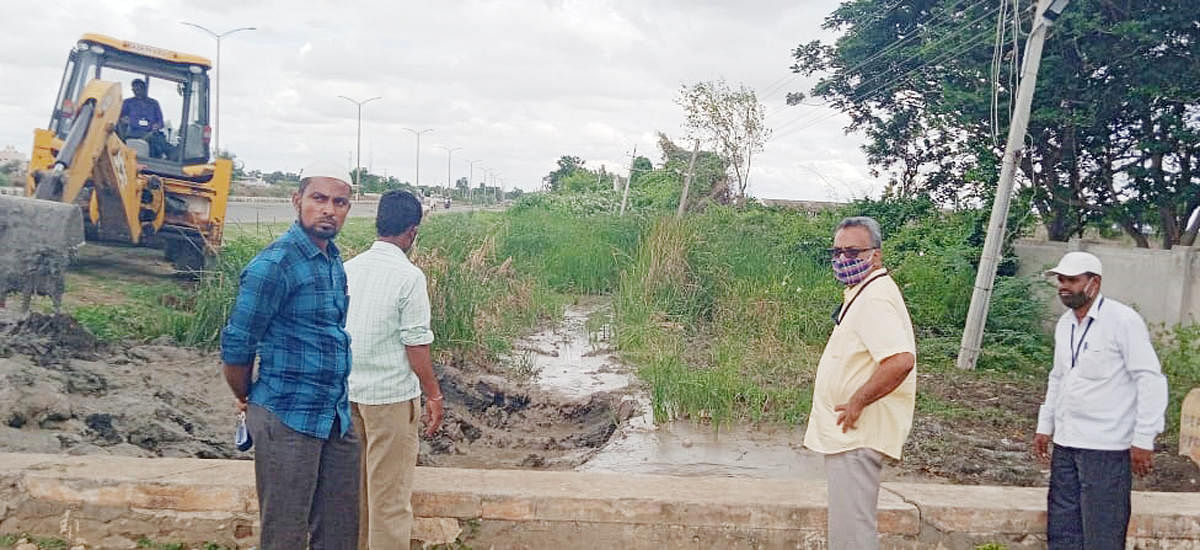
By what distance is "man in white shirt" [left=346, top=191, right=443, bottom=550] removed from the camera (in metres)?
3.55

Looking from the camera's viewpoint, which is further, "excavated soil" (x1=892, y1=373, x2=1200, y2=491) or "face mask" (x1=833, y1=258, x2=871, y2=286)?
"excavated soil" (x1=892, y1=373, x2=1200, y2=491)

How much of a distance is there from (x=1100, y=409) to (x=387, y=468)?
2683 mm

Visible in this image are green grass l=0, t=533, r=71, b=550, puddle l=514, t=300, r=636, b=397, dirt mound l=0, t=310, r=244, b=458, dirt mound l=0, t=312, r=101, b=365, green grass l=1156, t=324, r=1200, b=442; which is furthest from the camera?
puddle l=514, t=300, r=636, b=397

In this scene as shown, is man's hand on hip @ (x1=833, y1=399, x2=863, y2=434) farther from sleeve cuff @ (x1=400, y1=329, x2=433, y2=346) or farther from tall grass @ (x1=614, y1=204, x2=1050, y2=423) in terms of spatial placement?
tall grass @ (x1=614, y1=204, x2=1050, y2=423)

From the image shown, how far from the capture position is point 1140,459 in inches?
143

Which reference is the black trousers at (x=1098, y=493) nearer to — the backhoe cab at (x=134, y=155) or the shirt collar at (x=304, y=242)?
the shirt collar at (x=304, y=242)

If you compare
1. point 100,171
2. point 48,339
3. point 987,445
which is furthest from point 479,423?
point 100,171

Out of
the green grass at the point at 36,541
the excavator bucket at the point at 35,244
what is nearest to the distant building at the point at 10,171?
the excavator bucket at the point at 35,244

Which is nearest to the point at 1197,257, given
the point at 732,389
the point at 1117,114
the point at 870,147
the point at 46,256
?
the point at 1117,114

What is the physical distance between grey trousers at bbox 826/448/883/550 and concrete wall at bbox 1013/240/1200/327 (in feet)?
24.2

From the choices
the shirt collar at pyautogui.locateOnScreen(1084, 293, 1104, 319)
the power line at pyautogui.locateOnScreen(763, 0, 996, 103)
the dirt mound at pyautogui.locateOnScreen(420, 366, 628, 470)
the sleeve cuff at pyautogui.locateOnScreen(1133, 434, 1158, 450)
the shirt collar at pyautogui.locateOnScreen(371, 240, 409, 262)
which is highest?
the power line at pyautogui.locateOnScreen(763, 0, 996, 103)

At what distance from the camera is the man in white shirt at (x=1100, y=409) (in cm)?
362

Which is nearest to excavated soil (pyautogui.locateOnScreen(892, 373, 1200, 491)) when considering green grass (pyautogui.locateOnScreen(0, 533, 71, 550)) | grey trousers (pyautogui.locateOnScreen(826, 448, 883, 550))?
grey trousers (pyautogui.locateOnScreen(826, 448, 883, 550))

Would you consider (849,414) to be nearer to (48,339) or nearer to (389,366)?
(389,366)
